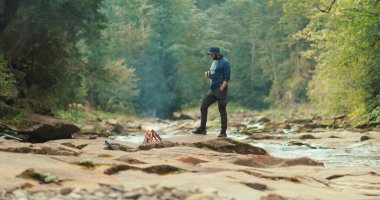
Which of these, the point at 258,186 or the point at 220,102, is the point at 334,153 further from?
the point at 258,186

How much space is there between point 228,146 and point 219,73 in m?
1.85

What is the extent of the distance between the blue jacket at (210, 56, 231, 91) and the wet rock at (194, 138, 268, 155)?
1.49m

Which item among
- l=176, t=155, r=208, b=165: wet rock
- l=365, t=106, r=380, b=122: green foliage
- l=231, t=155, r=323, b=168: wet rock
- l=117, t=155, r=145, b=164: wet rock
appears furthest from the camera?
l=365, t=106, r=380, b=122: green foliage

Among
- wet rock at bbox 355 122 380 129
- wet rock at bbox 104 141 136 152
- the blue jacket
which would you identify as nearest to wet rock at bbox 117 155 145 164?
wet rock at bbox 104 141 136 152

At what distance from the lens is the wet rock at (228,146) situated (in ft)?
37.5

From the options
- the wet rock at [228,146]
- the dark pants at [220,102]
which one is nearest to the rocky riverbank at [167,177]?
the wet rock at [228,146]

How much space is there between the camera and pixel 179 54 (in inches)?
2501

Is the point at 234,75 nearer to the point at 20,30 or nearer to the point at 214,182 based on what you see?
the point at 20,30

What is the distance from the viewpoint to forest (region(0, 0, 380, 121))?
19.9 meters

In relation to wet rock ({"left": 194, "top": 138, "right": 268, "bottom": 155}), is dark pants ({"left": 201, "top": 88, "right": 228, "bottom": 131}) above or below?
above

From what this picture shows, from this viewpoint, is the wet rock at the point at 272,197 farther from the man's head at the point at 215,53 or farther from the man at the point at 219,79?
the man's head at the point at 215,53

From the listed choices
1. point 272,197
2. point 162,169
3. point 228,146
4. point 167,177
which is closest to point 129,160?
point 162,169

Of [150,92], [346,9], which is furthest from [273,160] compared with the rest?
[150,92]

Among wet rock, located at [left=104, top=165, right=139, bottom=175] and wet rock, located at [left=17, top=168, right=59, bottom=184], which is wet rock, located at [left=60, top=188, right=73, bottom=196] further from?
wet rock, located at [left=104, top=165, right=139, bottom=175]
